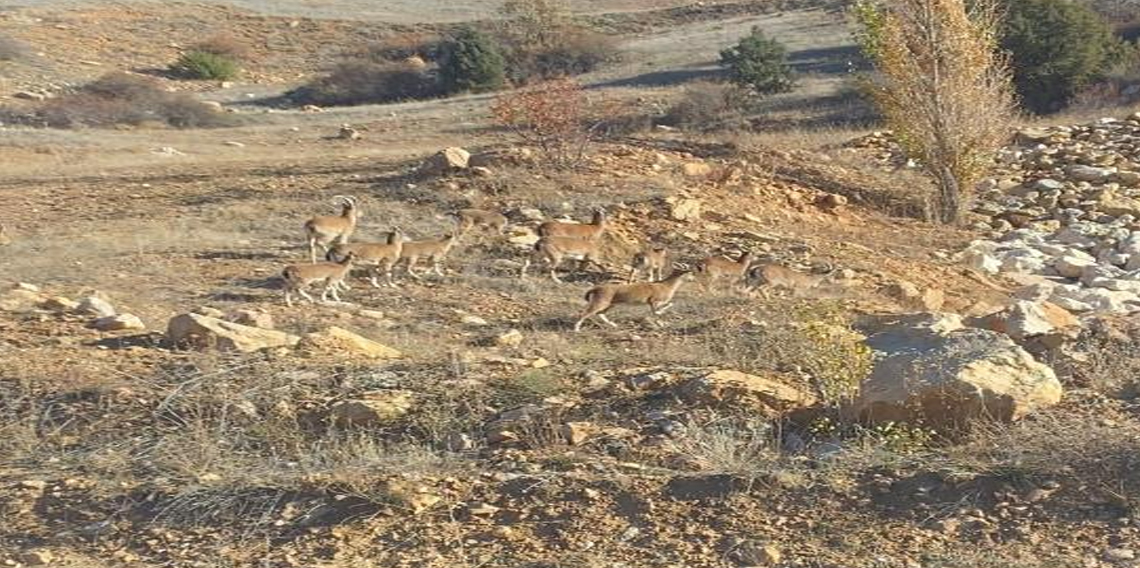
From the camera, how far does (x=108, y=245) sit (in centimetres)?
1488

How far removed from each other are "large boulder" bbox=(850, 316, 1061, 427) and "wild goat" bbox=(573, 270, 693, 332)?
4.17 m

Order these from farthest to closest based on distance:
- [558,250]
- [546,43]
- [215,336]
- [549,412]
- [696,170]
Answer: [546,43] → [696,170] → [558,250] → [215,336] → [549,412]

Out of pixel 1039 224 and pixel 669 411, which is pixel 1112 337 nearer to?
pixel 669 411

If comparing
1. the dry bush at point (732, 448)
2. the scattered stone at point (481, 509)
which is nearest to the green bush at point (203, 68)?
the dry bush at point (732, 448)

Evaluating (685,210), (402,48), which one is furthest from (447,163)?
(402,48)

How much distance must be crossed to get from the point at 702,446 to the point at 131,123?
2745 centimetres

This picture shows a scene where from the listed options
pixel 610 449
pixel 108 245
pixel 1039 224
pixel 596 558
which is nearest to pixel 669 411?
pixel 610 449

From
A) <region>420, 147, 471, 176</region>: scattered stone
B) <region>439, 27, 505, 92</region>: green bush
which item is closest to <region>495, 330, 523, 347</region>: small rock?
<region>420, 147, 471, 176</region>: scattered stone

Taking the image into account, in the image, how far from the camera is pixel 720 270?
13.8 m

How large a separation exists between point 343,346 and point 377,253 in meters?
3.94

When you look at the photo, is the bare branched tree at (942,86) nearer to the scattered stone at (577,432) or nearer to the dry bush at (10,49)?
the scattered stone at (577,432)

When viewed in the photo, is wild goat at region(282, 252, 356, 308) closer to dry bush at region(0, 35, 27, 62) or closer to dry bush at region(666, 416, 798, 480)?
dry bush at region(666, 416, 798, 480)

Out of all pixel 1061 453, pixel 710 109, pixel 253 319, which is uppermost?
pixel 1061 453

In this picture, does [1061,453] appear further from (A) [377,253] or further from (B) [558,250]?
(A) [377,253]
